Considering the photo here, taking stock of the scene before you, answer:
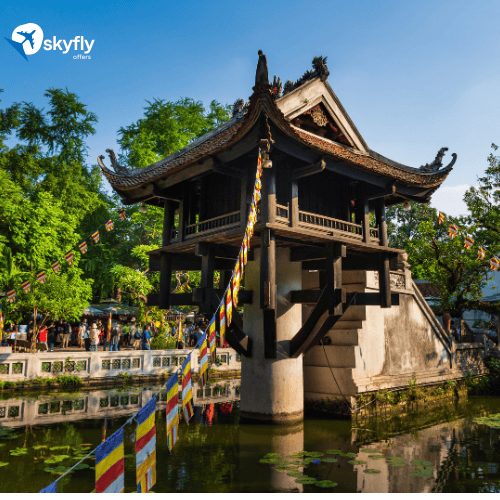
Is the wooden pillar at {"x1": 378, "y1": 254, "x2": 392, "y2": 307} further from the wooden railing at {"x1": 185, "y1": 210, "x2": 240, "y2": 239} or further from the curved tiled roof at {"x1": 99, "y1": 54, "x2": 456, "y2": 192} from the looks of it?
the wooden railing at {"x1": 185, "y1": 210, "x2": 240, "y2": 239}

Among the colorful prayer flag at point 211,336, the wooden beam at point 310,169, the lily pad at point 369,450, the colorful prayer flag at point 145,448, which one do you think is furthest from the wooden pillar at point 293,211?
the colorful prayer flag at point 145,448

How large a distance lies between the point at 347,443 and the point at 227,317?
14.7ft

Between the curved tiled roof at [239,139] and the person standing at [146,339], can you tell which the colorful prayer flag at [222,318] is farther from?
the person standing at [146,339]

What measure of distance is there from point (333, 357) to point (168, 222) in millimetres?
5941

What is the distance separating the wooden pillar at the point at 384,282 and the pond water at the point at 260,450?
3084mm

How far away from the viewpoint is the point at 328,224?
10.9m

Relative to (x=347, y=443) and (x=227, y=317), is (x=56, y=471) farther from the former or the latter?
(x=347, y=443)

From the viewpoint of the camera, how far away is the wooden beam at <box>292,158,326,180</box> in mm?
9664

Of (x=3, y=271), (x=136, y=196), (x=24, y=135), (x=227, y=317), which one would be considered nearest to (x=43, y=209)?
(x=3, y=271)

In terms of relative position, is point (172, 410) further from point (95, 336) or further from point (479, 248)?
point (95, 336)

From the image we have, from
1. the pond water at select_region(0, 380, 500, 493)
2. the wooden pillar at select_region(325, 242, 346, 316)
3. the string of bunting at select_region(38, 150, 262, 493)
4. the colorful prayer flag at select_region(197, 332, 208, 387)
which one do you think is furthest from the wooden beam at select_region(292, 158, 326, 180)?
the pond water at select_region(0, 380, 500, 493)

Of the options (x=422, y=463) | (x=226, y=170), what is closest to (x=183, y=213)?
(x=226, y=170)

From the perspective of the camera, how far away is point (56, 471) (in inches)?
264

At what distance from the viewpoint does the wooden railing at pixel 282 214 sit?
9518 millimetres
